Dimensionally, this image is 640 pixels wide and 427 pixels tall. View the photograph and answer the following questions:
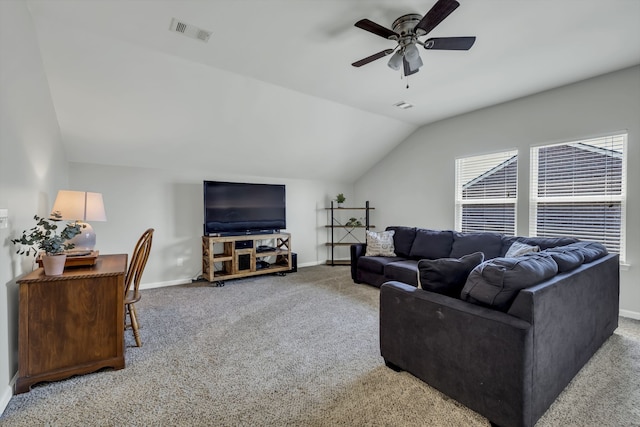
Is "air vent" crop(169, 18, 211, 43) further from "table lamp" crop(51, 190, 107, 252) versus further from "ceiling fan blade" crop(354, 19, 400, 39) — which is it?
"table lamp" crop(51, 190, 107, 252)

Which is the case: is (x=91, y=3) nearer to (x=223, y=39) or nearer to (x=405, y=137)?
(x=223, y=39)

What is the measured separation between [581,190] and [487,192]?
1.09 metres

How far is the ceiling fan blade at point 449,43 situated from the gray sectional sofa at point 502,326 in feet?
5.21

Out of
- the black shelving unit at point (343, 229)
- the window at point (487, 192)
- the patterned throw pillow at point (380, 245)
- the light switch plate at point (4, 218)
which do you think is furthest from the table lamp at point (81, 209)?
the window at point (487, 192)

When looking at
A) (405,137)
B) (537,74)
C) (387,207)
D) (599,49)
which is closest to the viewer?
(599,49)

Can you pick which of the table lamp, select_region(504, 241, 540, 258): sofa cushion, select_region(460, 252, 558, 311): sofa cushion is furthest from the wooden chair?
select_region(504, 241, 540, 258): sofa cushion

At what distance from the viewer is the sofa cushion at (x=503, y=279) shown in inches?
62.3

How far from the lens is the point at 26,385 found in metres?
1.86

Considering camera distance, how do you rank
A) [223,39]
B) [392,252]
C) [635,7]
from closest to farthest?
[635,7] → [223,39] → [392,252]

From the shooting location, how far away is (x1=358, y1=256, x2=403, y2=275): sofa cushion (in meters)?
4.10

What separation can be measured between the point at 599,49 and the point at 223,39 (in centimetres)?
352

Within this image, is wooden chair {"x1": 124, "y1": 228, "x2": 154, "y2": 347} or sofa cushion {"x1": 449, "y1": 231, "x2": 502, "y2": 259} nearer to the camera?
wooden chair {"x1": 124, "y1": 228, "x2": 154, "y2": 347}

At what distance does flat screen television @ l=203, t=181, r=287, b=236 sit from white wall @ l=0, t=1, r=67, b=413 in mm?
2053

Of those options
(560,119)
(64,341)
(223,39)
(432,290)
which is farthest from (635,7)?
(64,341)
